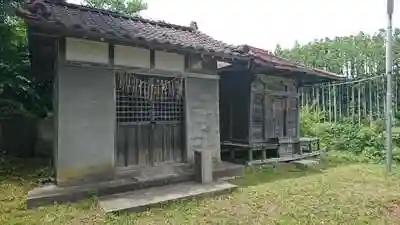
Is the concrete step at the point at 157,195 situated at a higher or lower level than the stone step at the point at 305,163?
higher

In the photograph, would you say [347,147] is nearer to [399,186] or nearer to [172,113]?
[399,186]

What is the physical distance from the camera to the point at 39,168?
297 inches

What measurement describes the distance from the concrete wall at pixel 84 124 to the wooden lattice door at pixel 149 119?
334 mm

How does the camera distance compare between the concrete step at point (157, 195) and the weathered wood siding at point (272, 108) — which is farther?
the weathered wood siding at point (272, 108)

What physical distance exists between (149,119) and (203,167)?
1536mm

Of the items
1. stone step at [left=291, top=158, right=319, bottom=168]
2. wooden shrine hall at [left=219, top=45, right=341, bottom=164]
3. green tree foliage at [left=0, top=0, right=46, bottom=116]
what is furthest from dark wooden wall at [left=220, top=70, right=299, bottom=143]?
green tree foliage at [left=0, top=0, right=46, bottom=116]

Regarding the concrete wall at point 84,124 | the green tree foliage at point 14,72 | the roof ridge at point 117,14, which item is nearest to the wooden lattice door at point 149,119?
the concrete wall at point 84,124

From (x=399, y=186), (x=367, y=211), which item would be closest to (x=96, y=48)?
(x=367, y=211)

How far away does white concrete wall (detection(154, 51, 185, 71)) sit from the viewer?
22.4 feet

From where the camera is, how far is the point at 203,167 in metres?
6.80

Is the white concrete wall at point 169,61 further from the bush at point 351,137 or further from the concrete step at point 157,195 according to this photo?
the bush at point 351,137

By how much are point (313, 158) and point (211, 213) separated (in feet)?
21.9

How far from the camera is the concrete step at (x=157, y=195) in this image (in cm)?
525

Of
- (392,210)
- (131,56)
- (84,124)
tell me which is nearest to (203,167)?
(84,124)
